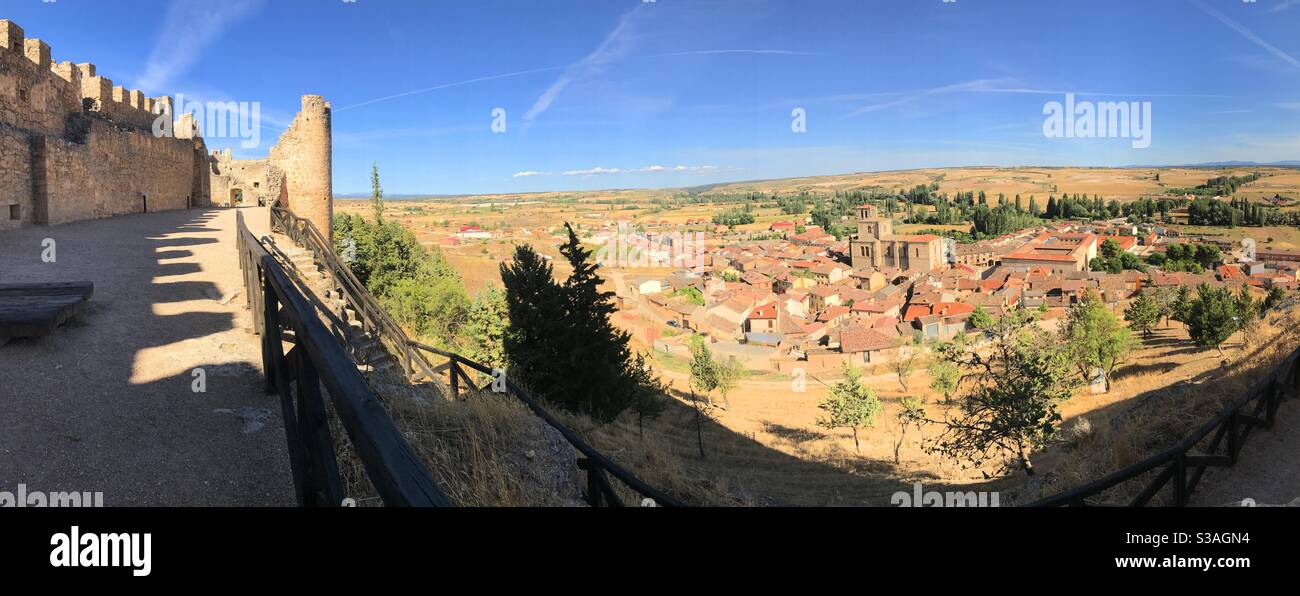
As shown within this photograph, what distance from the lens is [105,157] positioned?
16703mm

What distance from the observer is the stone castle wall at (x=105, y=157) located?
1286cm

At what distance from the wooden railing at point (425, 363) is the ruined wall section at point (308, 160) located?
250 inches

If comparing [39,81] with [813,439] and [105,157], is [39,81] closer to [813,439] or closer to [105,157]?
[105,157]

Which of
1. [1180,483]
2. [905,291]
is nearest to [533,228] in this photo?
[905,291]

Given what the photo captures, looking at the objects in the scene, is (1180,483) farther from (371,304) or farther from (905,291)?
(905,291)

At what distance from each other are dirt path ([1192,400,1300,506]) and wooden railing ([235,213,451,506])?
21.7 ft

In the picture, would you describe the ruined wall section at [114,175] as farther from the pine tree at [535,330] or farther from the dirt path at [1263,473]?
the dirt path at [1263,473]

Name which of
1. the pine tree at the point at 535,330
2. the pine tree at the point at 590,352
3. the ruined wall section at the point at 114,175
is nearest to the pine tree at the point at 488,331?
the pine tree at the point at 535,330

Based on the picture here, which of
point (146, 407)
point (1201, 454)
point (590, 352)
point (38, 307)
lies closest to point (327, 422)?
point (146, 407)

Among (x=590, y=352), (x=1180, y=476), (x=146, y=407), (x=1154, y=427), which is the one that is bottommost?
(x=590, y=352)

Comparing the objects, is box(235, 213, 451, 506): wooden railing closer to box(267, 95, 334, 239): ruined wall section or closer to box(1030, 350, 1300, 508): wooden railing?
box(1030, 350, 1300, 508): wooden railing

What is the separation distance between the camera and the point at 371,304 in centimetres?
1016

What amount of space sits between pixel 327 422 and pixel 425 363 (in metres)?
6.60
